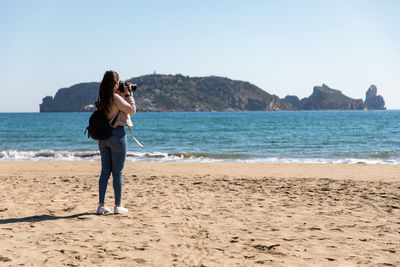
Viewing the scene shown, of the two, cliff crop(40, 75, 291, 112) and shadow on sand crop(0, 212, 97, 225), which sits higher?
cliff crop(40, 75, 291, 112)

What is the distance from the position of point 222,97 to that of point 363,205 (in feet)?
628

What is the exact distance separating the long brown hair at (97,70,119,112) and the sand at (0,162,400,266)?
5.19 ft

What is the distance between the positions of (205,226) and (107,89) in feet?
7.23

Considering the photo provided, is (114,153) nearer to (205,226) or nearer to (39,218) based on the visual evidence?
(39,218)

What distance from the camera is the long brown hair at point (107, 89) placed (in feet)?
16.4

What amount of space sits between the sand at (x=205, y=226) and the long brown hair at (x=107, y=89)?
158cm

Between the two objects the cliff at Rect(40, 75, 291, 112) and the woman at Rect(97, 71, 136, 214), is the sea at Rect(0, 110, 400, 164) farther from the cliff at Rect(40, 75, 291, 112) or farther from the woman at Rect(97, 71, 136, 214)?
the cliff at Rect(40, 75, 291, 112)

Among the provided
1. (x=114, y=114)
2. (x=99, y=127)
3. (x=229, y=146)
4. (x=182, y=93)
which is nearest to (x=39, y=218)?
(x=99, y=127)

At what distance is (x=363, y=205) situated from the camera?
6219 mm

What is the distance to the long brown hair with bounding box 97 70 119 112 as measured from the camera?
499 cm

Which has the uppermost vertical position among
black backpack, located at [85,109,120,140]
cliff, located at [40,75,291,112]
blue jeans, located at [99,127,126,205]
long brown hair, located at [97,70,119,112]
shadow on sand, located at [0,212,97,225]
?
cliff, located at [40,75,291,112]

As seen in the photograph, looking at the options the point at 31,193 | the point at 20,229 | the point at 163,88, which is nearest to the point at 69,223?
the point at 20,229

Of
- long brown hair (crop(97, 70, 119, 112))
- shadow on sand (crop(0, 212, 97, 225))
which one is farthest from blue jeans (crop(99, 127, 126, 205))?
shadow on sand (crop(0, 212, 97, 225))

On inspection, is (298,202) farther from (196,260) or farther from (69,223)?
(69,223)
